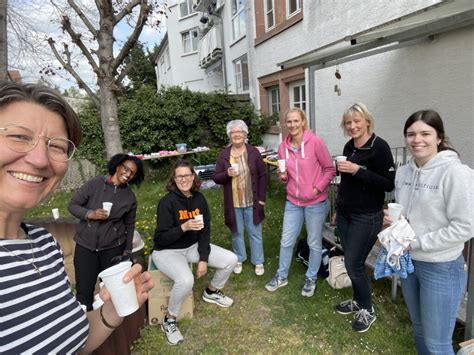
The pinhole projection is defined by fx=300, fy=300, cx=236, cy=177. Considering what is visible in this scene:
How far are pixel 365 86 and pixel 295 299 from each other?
4.81 metres

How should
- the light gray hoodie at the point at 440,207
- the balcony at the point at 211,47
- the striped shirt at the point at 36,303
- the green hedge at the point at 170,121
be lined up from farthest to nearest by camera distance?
the balcony at the point at 211,47, the green hedge at the point at 170,121, the light gray hoodie at the point at 440,207, the striped shirt at the point at 36,303

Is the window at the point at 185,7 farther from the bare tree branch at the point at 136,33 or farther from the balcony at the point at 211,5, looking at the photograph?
the bare tree branch at the point at 136,33

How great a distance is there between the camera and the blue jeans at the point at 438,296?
1.91m

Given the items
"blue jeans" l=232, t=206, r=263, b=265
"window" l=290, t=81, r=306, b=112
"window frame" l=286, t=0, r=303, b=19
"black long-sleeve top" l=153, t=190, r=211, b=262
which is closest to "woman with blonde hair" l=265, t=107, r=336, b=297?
"blue jeans" l=232, t=206, r=263, b=265

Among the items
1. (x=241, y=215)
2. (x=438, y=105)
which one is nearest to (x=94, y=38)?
(x=241, y=215)

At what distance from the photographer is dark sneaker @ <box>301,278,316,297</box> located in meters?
3.47

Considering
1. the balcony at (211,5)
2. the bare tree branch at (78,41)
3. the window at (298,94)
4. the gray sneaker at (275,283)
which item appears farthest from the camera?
the balcony at (211,5)

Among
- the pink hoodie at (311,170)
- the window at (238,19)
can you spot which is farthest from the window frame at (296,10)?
the pink hoodie at (311,170)

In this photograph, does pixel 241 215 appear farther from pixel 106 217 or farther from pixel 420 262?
pixel 420 262

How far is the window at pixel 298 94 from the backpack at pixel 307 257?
19.8 ft

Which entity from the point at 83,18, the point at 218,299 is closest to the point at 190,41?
the point at 83,18

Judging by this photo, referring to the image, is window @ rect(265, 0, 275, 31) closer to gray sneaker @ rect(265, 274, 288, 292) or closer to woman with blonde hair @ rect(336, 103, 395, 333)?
woman with blonde hair @ rect(336, 103, 395, 333)

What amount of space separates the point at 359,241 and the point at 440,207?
36.4 inches

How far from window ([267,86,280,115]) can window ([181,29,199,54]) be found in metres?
12.7
